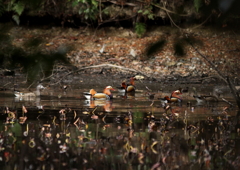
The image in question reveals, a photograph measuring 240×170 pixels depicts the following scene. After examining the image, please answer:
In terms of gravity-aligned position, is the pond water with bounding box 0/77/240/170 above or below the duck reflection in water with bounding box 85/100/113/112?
below

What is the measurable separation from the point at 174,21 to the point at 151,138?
3.35m

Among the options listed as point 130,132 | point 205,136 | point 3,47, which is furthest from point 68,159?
point 3,47

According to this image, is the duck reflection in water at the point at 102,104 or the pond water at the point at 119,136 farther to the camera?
the duck reflection in water at the point at 102,104

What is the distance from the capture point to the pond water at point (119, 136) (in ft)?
13.4

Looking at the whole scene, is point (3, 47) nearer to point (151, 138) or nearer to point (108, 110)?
point (151, 138)

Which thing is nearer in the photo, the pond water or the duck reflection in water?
the pond water

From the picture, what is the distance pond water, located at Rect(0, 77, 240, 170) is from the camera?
4082 mm

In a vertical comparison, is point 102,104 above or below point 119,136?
above

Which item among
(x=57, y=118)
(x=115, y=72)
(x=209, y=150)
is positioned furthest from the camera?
(x=115, y=72)

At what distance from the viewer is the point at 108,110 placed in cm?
762

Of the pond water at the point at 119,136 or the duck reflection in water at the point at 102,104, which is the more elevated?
the duck reflection in water at the point at 102,104

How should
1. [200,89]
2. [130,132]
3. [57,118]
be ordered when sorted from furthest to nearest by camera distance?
[200,89] < [57,118] < [130,132]

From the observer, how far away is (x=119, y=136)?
523 cm

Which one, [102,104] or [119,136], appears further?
[102,104]
